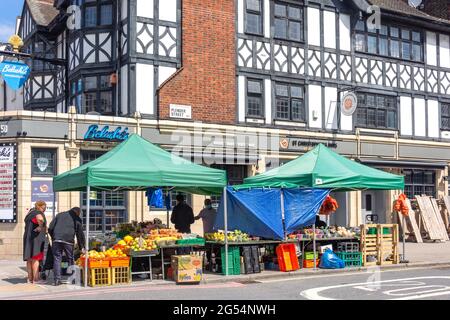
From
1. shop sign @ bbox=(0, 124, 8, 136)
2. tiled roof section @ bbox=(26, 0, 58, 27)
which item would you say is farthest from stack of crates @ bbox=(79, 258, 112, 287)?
tiled roof section @ bbox=(26, 0, 58, 27)

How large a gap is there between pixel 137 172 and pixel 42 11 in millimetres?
16561

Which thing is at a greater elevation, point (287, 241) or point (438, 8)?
point (438, 8)

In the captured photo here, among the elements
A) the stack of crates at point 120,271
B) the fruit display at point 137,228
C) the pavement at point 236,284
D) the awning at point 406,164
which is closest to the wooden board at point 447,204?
the awning at point 406,164

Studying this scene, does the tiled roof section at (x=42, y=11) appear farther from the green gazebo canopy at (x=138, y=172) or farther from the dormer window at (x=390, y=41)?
the green gazebo canopy at (x=138, y=172)

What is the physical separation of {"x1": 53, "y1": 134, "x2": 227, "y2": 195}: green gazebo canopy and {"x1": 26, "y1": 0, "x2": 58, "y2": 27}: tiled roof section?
13.5 meters

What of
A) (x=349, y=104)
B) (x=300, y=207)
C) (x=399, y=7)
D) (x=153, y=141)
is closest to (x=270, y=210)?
(x=300, y=207)

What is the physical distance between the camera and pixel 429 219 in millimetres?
23812

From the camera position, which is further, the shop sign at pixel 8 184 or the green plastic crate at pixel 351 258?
the shop sign at pixel 8 184

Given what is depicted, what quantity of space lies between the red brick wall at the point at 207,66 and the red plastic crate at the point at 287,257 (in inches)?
294

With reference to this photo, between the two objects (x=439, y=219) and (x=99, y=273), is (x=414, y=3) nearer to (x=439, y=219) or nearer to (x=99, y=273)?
(x=439, y=219)

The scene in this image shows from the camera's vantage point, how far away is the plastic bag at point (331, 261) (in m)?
14.9

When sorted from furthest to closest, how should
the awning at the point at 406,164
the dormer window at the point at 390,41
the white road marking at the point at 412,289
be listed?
the dormer window at the point at 390,41 → the awning at the point at 406,164 → the white road marking at the point at 412,289

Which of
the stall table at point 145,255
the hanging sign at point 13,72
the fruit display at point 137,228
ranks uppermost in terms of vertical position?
the hanging sign at point 13,72

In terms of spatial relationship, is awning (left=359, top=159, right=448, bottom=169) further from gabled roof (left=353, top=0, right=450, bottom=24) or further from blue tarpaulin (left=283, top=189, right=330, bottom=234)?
blue tarpaulin (left=283, top=189, right=330, bottom=234)
